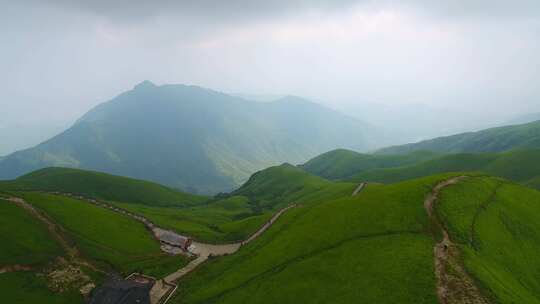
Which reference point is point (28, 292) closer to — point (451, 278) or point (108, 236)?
point (108, 236)

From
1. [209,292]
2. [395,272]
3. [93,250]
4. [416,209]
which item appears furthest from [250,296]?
[93,250]

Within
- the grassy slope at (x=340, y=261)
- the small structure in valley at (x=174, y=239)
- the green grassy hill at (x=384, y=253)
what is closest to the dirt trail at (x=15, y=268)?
the small structure in valley at (x=174, y=239)

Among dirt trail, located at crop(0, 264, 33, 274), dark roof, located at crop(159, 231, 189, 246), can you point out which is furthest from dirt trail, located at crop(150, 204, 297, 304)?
dirt trail, located at crop(0, 264, 33, 274)

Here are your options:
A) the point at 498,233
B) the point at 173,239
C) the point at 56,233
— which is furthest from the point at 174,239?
the point at 498,233

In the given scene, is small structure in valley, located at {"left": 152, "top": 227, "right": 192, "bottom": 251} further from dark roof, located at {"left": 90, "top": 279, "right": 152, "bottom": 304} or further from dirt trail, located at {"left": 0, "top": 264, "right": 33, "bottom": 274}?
dirt trail, located at {"left": 0, "top": 264, "right": 33, "bottom": 274}

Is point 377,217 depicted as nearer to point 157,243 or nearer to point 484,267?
point 484,267

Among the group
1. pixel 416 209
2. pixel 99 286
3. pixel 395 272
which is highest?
pixel 416 209
